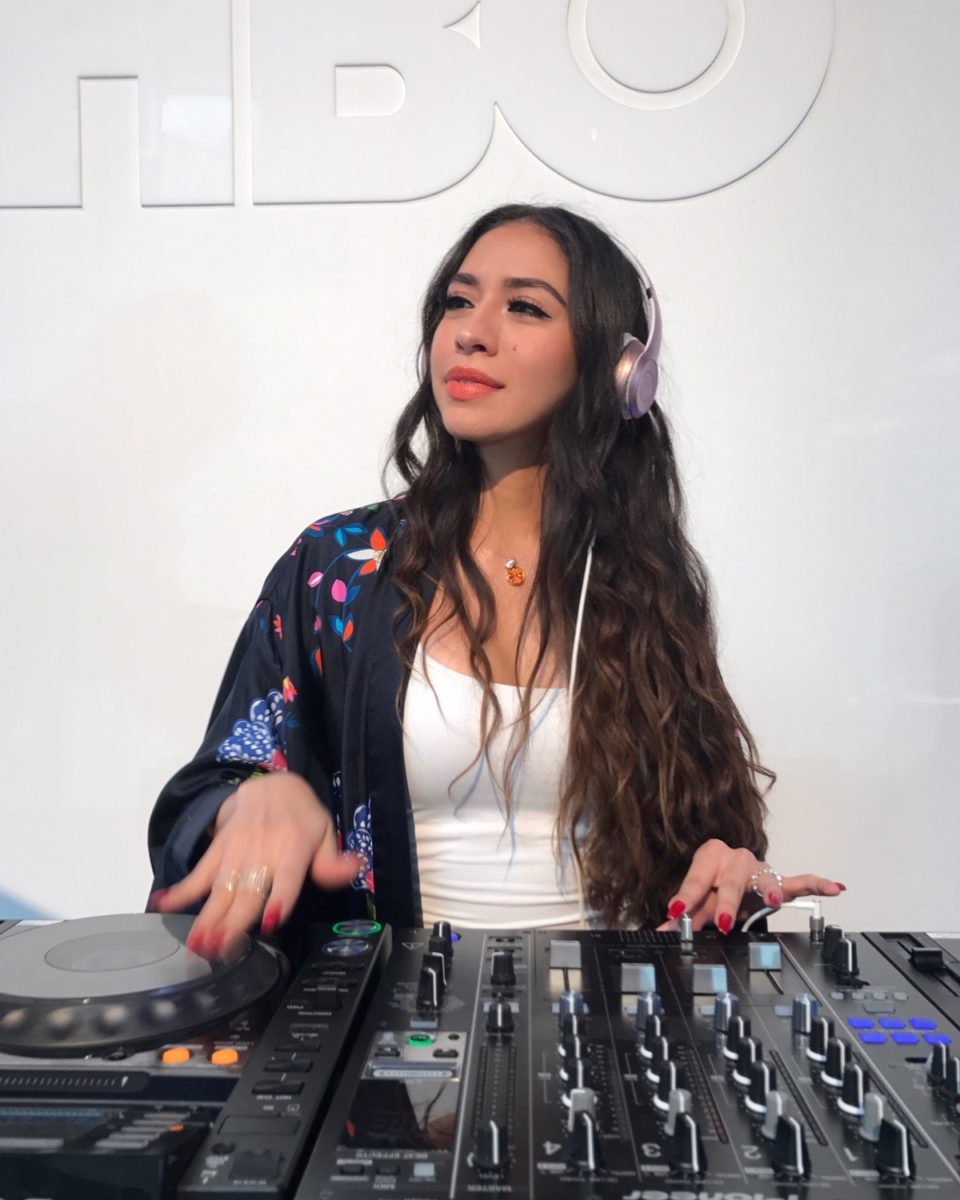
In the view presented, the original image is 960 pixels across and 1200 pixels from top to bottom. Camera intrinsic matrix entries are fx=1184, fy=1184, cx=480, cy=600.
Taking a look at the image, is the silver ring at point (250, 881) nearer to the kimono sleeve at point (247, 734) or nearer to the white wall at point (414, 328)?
the kimono sleeve at point (247, 734)

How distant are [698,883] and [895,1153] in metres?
0.63

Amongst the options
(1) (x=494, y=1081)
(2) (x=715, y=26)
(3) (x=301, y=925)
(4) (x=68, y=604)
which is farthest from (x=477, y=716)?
(2) (x=715, y=26)

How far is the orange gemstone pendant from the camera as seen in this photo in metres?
1.64

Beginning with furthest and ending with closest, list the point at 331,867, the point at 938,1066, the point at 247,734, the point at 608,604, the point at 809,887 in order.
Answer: the point at 608,604
the point at 247,734
the point at 809,887
the point at 331,867
the point at 938,1066

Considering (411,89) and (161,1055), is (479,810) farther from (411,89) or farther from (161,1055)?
(411,89)

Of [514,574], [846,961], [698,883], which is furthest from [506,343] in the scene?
[846,961]

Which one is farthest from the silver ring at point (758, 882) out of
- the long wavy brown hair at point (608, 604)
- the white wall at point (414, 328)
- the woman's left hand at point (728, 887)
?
A: the white wall at point (414, 328)

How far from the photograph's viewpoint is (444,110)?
2396 mm

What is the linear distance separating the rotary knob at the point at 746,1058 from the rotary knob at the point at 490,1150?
0.49 ft

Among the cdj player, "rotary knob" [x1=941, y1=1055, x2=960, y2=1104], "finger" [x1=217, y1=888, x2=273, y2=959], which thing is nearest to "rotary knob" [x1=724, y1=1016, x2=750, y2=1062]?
the cdj player

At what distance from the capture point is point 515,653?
1.57m

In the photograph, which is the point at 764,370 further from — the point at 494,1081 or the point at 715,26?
the point at 494,1081

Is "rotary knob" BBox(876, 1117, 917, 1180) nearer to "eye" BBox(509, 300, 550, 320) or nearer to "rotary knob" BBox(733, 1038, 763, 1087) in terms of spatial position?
"rotary knob" BBox(733, 1038, 763, 1087)

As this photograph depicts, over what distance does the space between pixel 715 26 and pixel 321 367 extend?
40.9 inches
